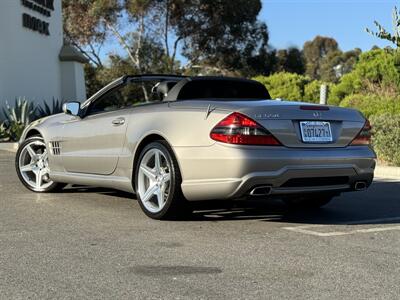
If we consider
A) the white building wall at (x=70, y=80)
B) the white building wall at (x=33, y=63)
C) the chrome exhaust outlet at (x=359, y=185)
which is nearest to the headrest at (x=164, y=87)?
the chrome exhaust outlet at (x=359, y=185)

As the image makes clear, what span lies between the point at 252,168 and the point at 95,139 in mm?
2304

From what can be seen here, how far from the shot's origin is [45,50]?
21312 millimetres

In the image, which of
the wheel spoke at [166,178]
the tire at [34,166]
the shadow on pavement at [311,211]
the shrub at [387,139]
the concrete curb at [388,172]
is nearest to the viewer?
the wheel spoke at [166,178]

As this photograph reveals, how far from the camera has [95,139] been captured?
6914 millimetres

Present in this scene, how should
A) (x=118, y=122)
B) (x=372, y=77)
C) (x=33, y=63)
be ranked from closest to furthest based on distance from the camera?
1. (x=118, y=122)
2. (x=372, y=77)
3. (x=33, y=63)

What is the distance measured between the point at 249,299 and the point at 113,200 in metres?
3.91

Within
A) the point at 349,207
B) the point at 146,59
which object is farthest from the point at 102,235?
the point at 146,59

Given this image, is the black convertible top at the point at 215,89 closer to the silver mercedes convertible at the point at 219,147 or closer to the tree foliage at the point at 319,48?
the silver mercedes convertible at the point at 219,147

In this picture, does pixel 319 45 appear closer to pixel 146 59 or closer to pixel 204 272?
pixel 146 59

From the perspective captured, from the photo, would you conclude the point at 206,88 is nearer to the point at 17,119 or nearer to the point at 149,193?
the point at 149,193

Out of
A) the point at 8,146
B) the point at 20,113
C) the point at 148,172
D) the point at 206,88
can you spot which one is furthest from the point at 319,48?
the point at 148,172

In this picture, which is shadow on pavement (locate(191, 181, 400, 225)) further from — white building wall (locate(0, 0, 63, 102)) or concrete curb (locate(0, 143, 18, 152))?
white building wall (locate(0, 0, 63, 102))

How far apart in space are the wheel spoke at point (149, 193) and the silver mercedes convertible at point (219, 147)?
0.01 metres

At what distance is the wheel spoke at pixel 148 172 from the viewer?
6.09 m
